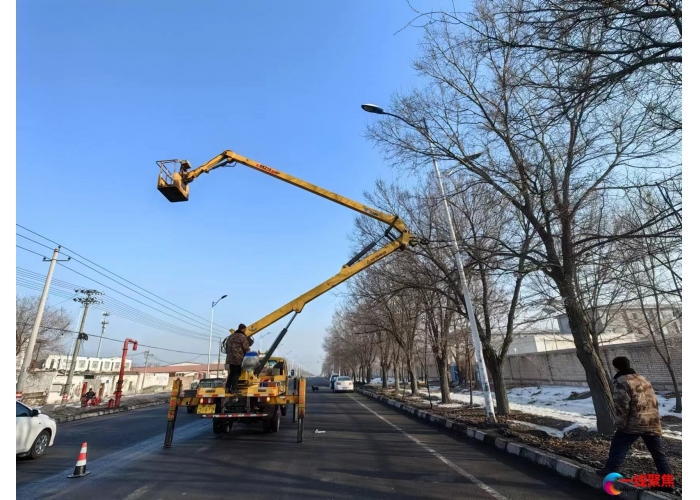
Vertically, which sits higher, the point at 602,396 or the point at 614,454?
the point at 602,396

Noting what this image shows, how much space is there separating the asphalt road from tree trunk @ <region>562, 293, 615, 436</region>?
267cm

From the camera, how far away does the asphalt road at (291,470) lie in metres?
5.42

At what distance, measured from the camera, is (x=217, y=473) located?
21.5 ft

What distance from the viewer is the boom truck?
976 cm

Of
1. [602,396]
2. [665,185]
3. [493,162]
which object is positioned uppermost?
[493,162]

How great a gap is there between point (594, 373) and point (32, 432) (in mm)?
12285

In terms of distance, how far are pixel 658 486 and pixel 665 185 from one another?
4353 millimetres

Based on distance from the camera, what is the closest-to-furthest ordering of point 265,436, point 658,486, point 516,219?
point 658,486 → point 265,436 → point 516,219

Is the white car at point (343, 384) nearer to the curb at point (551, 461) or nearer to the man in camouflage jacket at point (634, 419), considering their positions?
the curb at point (551, 461)

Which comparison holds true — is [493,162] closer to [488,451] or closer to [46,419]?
[488,451]

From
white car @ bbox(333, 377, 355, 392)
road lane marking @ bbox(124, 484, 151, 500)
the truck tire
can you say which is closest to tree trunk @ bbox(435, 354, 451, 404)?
the truck tire

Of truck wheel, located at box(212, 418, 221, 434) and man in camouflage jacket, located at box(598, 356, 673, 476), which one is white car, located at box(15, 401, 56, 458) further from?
man in camouflage jacket, located at box(598, 356, 673, 476)

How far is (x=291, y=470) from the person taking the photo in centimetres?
670

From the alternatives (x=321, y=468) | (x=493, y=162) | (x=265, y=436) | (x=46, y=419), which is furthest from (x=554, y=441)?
(x=46, y=419)
